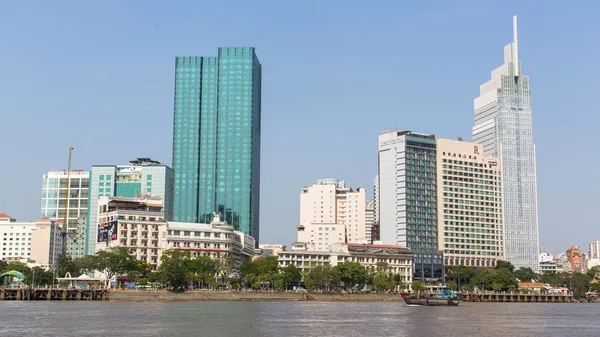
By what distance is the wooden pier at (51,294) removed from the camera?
6230 inches

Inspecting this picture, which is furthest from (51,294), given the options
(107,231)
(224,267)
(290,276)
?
(290,276)

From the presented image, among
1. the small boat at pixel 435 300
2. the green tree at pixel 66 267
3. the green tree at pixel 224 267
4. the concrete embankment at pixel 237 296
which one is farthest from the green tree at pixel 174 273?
the small boat at pixel 435 300

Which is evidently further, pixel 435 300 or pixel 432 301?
pixel 435 300

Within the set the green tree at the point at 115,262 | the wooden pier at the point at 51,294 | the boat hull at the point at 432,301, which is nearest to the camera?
the wooden pier at the point at 51,294

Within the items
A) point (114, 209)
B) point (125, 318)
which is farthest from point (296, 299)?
point (125, 318)

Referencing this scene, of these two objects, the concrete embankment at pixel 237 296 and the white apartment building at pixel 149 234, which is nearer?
the concrete embankment at pixel 237 296

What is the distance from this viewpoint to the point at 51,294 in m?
163

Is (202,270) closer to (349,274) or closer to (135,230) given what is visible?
(135,230)

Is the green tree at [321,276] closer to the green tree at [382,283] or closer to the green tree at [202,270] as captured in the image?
the green tree at [382,283]

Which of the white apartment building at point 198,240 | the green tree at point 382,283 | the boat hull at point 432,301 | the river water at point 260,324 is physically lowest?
the river water at point 260,324

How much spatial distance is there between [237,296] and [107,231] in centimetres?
4589

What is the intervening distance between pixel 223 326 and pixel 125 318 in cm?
1664

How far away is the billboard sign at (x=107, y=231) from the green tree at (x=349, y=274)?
5351 cm

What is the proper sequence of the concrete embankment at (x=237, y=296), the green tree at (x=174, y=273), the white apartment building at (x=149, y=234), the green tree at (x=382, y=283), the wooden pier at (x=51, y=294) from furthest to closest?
the green tree at (x=382, y=283) < the white apartment building at (x=149, y=234) < the green tree at (x=174, y=273) < the wooden pier at (x=51, y=294) < the concrete embankment at (x=237, y=296)
